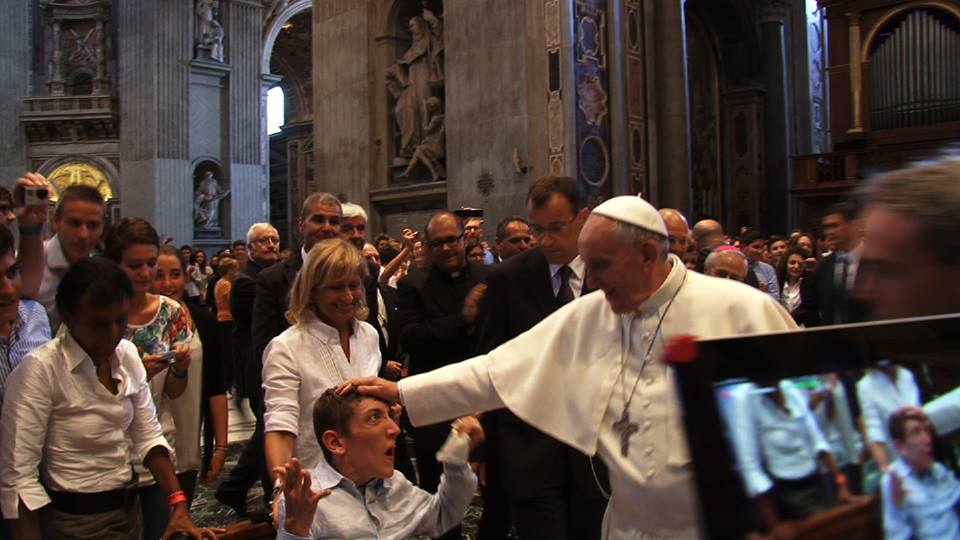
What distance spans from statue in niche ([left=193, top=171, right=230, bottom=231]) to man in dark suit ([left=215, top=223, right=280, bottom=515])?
1771 centimetres

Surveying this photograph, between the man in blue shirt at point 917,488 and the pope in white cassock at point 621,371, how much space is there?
1.35 m

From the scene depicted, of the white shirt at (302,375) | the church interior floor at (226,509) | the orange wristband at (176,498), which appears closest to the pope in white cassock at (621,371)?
the white shirt at (302,375)

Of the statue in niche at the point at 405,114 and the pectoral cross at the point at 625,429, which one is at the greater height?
the statue in niche at the point at 405,114

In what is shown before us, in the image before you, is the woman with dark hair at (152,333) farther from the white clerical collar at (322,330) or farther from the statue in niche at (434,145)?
the statue in niche at (434,145)

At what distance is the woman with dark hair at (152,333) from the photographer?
12.9 ft

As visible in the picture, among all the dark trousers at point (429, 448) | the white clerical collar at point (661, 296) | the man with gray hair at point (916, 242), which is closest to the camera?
the man with gray hair at point (916, 242)

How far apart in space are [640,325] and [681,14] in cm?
1267

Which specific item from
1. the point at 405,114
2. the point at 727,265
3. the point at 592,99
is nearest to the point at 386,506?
the point at 727,265

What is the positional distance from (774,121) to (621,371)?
1757cm

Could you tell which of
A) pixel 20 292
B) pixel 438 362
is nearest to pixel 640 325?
pixel 20 292

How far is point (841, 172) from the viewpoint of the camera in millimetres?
14938

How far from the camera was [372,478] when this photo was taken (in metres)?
3.13

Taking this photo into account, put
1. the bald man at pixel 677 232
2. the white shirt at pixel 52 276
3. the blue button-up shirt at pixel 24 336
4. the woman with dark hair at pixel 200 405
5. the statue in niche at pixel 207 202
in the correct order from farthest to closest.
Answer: the statue in niche at pixel 207 202, the bald man at pixel 677 232, the woman with dark hair at pixel 200 405, the white shirt at pixel 52 276, the blue button-up shirt at pixel 24 336

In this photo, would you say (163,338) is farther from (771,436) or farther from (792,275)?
(792,275)
